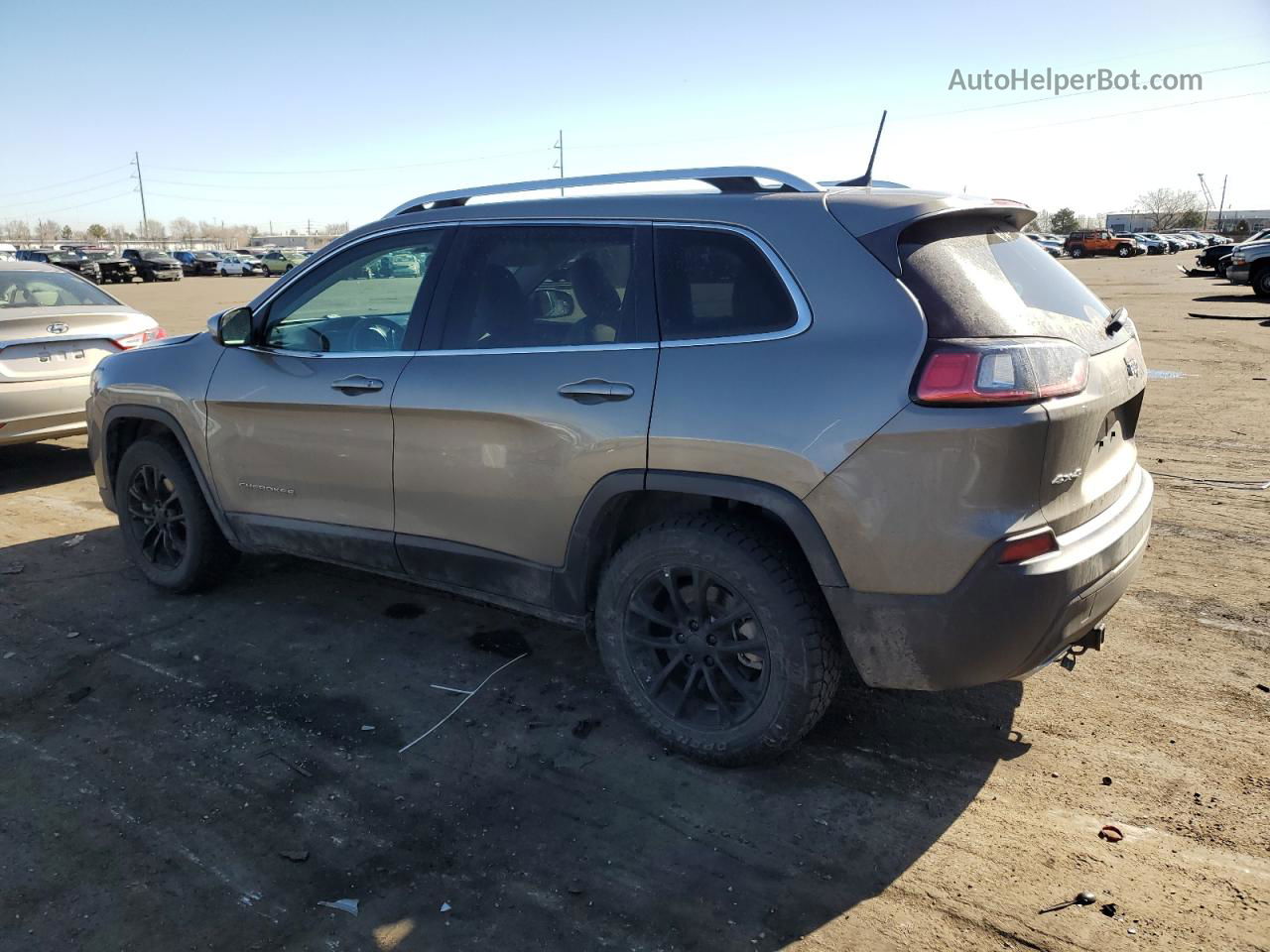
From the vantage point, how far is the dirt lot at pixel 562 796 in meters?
2.53

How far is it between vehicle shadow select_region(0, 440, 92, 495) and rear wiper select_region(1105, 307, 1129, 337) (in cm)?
728

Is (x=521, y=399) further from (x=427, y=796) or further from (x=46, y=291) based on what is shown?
(x=46, y=291)

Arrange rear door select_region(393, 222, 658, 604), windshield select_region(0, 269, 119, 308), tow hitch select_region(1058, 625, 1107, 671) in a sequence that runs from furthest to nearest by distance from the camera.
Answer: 1. windshield select_region(0, 269, 119, 308)
2. rear door select_region(393, 222, 658, 604)
3. tow hitch select_region(1058, 625, 1107, 671)

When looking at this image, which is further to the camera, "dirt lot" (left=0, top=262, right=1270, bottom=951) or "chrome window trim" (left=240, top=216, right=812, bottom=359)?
"chrome window trim" (left=240, top=216, right=812, bottom=359)

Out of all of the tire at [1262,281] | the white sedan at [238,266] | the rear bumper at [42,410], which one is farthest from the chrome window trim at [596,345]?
the white sedan at [238,266]

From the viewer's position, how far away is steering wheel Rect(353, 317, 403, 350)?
3.93 metres

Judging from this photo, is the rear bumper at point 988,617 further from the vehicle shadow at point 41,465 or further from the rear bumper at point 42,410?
the vehicle shadow at point 41,465

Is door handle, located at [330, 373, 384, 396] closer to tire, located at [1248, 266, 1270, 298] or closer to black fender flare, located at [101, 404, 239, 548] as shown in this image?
black fender flare, located at [101, 404, 239, 548]

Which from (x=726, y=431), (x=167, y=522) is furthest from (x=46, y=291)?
(x=726, y=431)

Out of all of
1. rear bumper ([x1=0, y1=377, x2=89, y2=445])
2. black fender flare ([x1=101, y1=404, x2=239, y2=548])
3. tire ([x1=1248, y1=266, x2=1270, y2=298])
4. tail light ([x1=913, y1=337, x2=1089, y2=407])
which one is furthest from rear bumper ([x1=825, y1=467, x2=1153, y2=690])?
tire ([x1=1248, y1=266, x2=1270, y2=298])

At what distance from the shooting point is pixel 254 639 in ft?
14.3

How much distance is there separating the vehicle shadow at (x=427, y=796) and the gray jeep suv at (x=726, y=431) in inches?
14.3

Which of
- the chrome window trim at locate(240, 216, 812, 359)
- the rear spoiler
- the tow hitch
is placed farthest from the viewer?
the tow hitch

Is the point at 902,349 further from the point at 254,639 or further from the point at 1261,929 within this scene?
the point at 254,639
